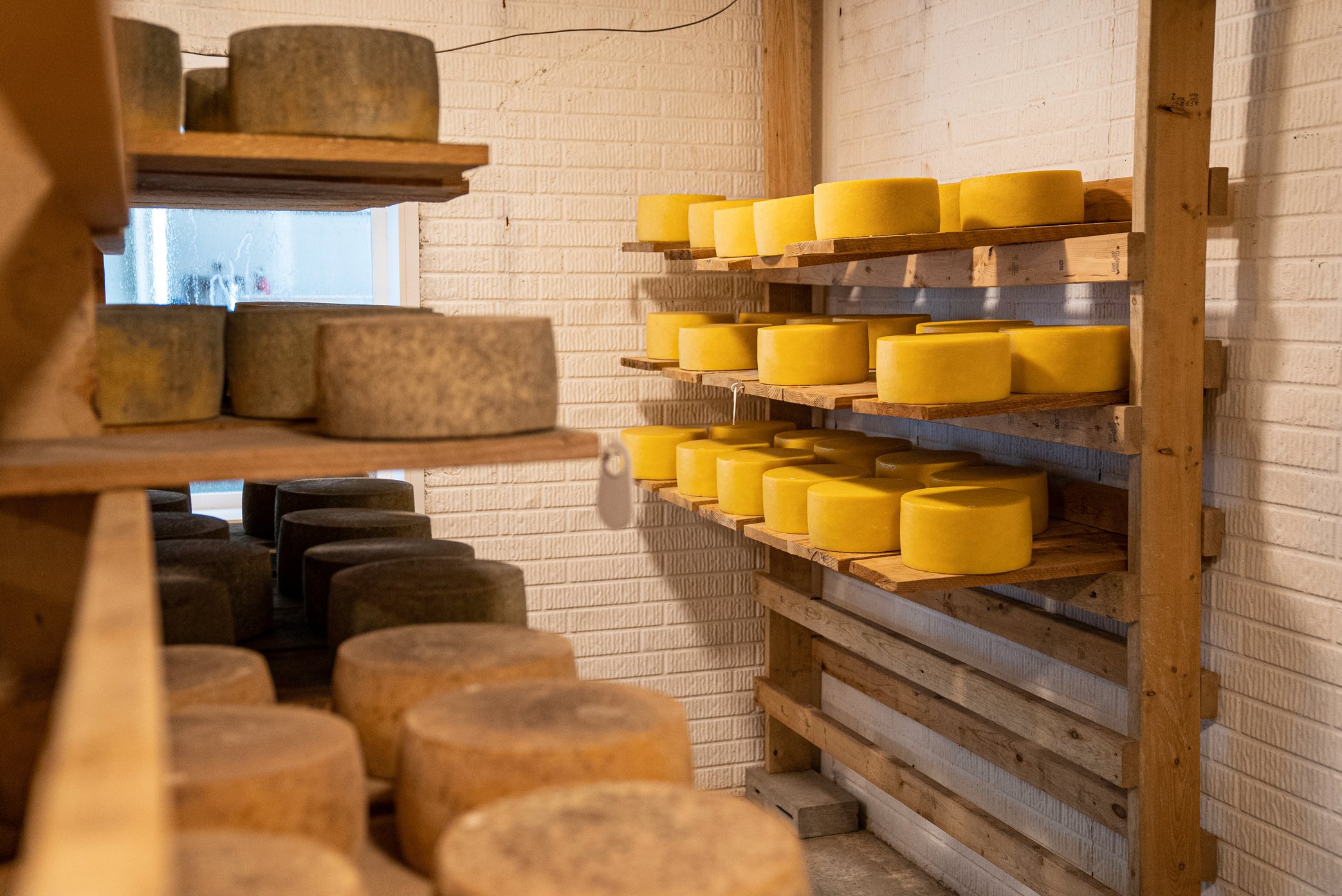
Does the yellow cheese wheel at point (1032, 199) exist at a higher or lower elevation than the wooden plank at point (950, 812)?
higher

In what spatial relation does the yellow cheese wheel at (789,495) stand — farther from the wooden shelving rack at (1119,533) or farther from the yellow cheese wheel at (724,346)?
the yellow cheese wheel at (724,346)

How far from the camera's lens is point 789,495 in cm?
302

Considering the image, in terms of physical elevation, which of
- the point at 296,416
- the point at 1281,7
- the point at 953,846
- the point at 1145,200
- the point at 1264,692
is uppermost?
the point at 1281,7

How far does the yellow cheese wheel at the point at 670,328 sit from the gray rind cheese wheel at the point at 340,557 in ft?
5.99

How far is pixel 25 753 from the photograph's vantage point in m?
1.21

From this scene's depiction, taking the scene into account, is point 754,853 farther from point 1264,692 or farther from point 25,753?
point 1264,692

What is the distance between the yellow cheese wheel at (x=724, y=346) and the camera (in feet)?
11.5

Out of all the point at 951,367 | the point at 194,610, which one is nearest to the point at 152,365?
the point at 194,610

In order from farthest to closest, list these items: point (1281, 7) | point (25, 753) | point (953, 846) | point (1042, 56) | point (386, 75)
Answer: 1. point (953, 846)
2. point (1042, 56)
3. point (1281, 7)
4. point (386, 75)
5. point (25, 753)

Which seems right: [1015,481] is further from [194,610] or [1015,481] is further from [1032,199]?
[194,610]

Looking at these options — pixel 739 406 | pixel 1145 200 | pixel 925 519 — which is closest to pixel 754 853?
pixel 925 519

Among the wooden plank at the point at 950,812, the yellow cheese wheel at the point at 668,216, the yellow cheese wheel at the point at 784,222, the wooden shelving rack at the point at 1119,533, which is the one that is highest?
the yellow cheese wheel at the point at 668,216

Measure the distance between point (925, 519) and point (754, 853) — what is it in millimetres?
1745

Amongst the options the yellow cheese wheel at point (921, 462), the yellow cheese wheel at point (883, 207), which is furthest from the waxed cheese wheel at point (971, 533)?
the yellow cheese wheel at point (883, 207)
